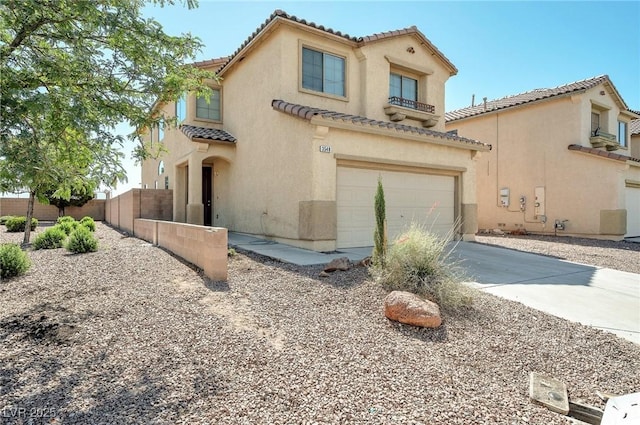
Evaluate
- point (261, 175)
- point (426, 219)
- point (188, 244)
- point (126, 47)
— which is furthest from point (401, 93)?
point (126, 47)

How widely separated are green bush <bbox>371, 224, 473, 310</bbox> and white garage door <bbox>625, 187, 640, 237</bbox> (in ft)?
57.8

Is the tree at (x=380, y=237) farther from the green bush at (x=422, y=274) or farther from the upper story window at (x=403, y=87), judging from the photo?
the upper story window at (x=403, y=87)

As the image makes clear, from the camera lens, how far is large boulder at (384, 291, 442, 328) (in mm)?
4766

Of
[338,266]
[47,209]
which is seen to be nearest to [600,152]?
[338,266]

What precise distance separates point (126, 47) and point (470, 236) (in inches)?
502

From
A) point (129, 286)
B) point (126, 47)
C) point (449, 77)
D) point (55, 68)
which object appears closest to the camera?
point (55, 68)

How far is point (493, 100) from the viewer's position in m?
22.2

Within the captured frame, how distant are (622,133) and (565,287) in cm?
1993

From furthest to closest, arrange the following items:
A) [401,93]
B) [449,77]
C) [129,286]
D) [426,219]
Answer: [449,77], [401,93], [426,219], [129,286]

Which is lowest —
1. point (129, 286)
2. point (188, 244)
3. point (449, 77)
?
point (129, 286)

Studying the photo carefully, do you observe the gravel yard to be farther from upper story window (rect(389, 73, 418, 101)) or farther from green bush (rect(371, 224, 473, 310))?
upper story window (rect(389, 73, 418, 101))

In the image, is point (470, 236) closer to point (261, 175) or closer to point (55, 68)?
point (261, 175)

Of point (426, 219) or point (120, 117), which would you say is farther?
point (426, 219)

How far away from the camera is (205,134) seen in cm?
1416
